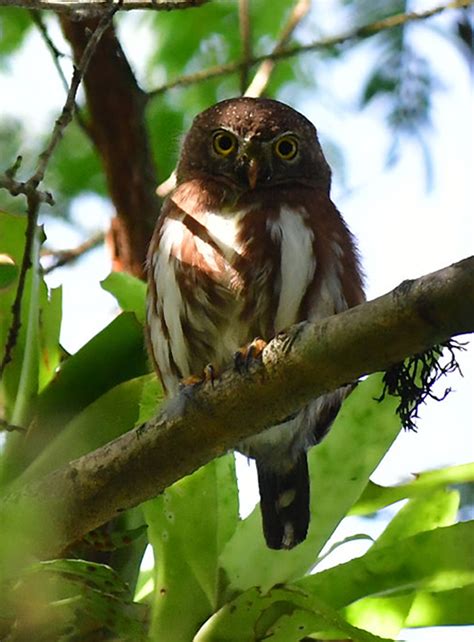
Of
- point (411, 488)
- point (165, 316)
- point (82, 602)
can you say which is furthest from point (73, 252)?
point (82, 602)

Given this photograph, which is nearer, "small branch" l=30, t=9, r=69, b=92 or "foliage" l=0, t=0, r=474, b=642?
"foliage" l=0, t=0, r=474, b=642

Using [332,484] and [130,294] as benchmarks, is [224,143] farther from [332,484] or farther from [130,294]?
[332,484]

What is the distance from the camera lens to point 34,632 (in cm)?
254

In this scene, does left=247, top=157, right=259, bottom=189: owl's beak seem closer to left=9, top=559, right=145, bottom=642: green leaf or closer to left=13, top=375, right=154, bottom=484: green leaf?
left=13, top=375, right=154, bottom=484: green leaf

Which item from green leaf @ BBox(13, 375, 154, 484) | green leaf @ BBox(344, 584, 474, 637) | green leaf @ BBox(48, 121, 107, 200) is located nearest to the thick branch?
green leaf @ BBox(48, 121, 107, 200)

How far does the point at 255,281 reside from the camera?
327 cm

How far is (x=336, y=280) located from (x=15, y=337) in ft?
3.30

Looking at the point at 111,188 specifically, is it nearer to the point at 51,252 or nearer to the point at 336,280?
the point at 51,252

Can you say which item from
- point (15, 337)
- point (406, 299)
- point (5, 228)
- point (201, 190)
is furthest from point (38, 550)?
point (201, 190)

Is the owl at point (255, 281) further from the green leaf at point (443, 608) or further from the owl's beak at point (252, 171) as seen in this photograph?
the green leaf at point (443, 608)

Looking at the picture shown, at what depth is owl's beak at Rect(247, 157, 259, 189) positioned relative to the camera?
365cm

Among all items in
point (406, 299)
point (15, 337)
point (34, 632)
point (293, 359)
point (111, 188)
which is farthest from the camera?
point (111, 188)

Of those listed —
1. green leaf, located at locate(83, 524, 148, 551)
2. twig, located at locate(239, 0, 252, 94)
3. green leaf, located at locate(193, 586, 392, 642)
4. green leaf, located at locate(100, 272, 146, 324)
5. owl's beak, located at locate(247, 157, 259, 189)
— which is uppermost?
twig, located at locate(239, 0, 252, 94)

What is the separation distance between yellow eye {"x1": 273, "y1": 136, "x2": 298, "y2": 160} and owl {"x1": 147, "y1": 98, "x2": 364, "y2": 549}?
94mm
